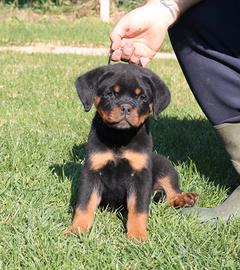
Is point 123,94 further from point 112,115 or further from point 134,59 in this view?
point 134,59

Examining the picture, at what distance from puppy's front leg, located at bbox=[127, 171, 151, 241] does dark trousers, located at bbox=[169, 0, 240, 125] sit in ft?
2.52

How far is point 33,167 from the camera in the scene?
149 inches

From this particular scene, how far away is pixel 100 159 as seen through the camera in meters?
3.11

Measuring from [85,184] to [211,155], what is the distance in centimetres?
154

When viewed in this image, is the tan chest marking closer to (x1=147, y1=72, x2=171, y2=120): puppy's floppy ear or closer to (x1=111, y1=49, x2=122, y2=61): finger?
(x1=147, y1=72, x2=171, y2=120): puppy's floppy ear

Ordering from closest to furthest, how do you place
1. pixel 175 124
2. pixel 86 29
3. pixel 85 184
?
1. pixel 85 184
2. pixel 175 124
3. pixel 86 29

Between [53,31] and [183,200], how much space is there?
27.8ft

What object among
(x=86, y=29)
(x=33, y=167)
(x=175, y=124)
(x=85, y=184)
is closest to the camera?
(x=85, y=184)

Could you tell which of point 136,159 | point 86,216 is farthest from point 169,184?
point 86,216

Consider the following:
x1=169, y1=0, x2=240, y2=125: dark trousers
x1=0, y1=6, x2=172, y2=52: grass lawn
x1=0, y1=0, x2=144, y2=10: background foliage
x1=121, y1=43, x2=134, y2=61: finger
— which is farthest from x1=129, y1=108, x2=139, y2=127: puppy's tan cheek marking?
x1=0, y1=0, x2=144, y2=10: background foliage

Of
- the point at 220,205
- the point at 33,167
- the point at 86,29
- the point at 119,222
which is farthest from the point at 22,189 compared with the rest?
the point at 86,29

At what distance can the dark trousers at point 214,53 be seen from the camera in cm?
349

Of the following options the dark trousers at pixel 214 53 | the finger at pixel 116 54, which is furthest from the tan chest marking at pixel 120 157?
the dark trousers at pixel 214 53

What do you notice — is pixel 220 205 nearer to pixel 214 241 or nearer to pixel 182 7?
pixel 214 241
